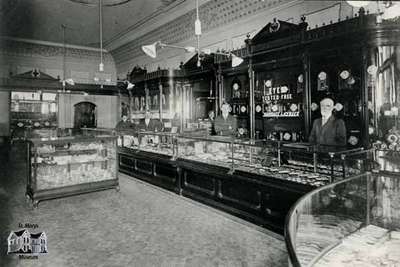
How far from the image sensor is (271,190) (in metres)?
3.45

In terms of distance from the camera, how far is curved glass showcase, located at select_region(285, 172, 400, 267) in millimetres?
2133

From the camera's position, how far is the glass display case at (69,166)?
15.2 feet

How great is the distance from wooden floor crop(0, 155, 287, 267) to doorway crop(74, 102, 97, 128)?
7.26m

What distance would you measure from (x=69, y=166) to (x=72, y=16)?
5.15 meters

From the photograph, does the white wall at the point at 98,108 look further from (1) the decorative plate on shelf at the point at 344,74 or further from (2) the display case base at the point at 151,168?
(1) the decorative plate on shelf at the point at 344,74

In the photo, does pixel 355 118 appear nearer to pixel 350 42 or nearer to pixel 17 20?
pixel 350 42

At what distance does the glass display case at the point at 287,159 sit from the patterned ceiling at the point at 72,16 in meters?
4.59

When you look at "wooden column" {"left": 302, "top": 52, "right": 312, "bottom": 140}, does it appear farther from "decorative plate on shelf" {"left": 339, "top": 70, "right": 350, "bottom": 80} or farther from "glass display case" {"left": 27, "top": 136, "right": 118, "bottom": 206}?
"glass display case" {"left": 27, "top": 136, "right": 118, "bottom": 206}

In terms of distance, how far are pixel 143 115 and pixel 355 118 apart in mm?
7240

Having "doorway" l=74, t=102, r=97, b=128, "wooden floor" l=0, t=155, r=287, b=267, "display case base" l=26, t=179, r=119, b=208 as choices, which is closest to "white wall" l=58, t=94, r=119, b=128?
"doorway" l=74, t=102, r=97, b=128

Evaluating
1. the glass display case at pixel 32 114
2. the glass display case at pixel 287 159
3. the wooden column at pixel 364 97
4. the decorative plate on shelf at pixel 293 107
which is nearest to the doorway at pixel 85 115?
the glass display case at pixel 32 114

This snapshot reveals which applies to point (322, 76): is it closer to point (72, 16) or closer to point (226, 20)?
point (226, 20)

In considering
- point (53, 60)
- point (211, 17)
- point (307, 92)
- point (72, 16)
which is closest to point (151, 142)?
point (307, 92)

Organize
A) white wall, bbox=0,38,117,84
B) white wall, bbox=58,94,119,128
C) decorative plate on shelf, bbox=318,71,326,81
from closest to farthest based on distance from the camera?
decorative plate on shelf, bbox=318,71,326,81 → white wall, bbox=0,38,117,84 → white wall, bbox=58,94,119,128
